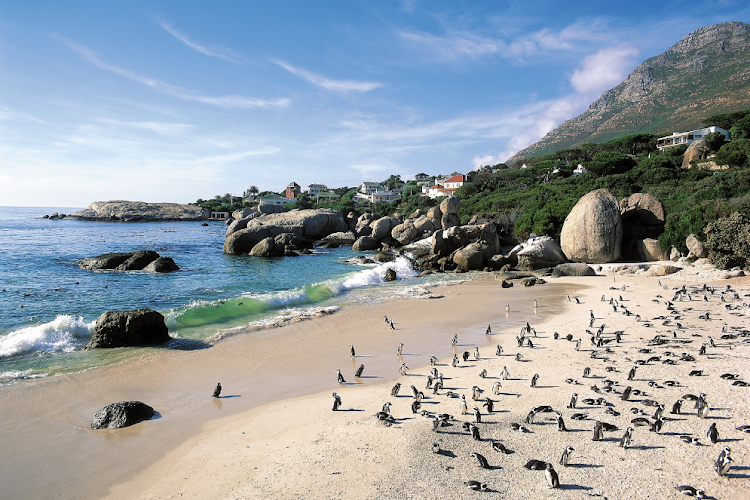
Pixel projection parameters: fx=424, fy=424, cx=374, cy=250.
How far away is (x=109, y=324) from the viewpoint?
14117mm

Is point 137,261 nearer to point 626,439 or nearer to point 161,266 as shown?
point 161,266

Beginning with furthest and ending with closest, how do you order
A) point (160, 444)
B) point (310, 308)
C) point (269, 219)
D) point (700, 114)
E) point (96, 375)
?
point (700, 114)
point (269, 219)
point (310, 308)
point (96, 375)
point (160, 444)

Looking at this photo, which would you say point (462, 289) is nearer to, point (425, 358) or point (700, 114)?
point (425, 358)

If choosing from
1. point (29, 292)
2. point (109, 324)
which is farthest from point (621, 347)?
point (29, 292)

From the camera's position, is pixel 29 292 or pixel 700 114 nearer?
pixel 29 292

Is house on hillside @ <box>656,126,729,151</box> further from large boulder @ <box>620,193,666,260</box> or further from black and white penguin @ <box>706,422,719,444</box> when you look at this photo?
black and white penguin @ <box>706,422,719,444</box>

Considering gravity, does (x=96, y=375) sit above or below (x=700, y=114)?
below

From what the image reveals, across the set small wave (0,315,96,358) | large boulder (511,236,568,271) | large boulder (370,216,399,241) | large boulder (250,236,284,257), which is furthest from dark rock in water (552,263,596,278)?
small wave (0,315,96,358)

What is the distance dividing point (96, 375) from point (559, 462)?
11729mm

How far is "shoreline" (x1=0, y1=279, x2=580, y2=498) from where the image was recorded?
7531 millimetres

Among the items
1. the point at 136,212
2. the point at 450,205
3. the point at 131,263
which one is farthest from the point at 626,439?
the point at 136,212

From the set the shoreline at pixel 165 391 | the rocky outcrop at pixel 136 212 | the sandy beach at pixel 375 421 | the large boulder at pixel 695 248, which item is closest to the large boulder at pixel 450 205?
the large boulder at pixel 695 248

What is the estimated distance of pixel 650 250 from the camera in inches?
1053

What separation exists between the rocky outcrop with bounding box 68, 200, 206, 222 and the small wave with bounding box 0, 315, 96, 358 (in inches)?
3901
